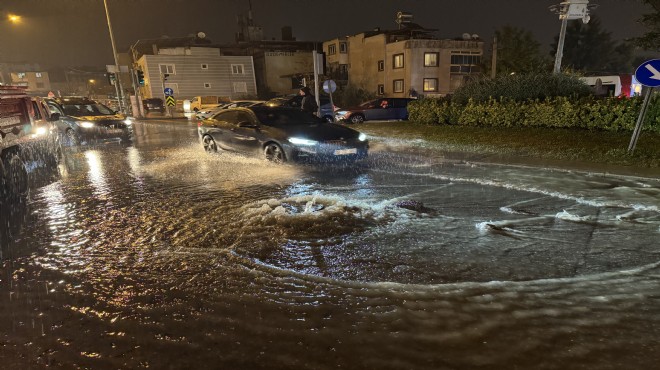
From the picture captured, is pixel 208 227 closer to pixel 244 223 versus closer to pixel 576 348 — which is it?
pixel 244 223

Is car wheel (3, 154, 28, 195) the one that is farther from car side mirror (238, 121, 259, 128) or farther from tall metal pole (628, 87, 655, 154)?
tall metal pole (628, 87, 655, 154)

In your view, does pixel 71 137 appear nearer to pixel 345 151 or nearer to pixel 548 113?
pixel 345 151

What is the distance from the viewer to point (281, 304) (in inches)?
133

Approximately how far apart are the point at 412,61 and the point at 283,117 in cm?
3110

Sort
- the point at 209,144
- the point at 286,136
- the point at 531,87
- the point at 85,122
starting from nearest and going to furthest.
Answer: the point at 286,136 → the point at 209,144 → the point at 531,87 → the point at 85,122

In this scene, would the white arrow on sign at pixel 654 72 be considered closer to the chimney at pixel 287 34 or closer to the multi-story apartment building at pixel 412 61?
the multi-story apartment building at pixel 412 61

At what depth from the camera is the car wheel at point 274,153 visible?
30.2ft

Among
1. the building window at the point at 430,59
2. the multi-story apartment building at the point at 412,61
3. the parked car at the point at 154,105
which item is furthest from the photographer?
the building window at the point at 430,59

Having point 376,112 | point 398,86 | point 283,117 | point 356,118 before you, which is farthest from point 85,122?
point 398,86

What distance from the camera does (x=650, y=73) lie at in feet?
27.6

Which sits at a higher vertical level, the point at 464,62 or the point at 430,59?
the point at 430,59

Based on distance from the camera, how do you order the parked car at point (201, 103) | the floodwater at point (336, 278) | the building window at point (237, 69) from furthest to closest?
the building window at point (237, 69) < the parked car at point (201, 103) < the floodwater at point (336, 278)

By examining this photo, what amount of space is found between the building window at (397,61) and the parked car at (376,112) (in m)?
19.2

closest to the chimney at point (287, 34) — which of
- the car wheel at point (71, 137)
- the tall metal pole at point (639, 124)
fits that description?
the car wheel at point (71, 137)
